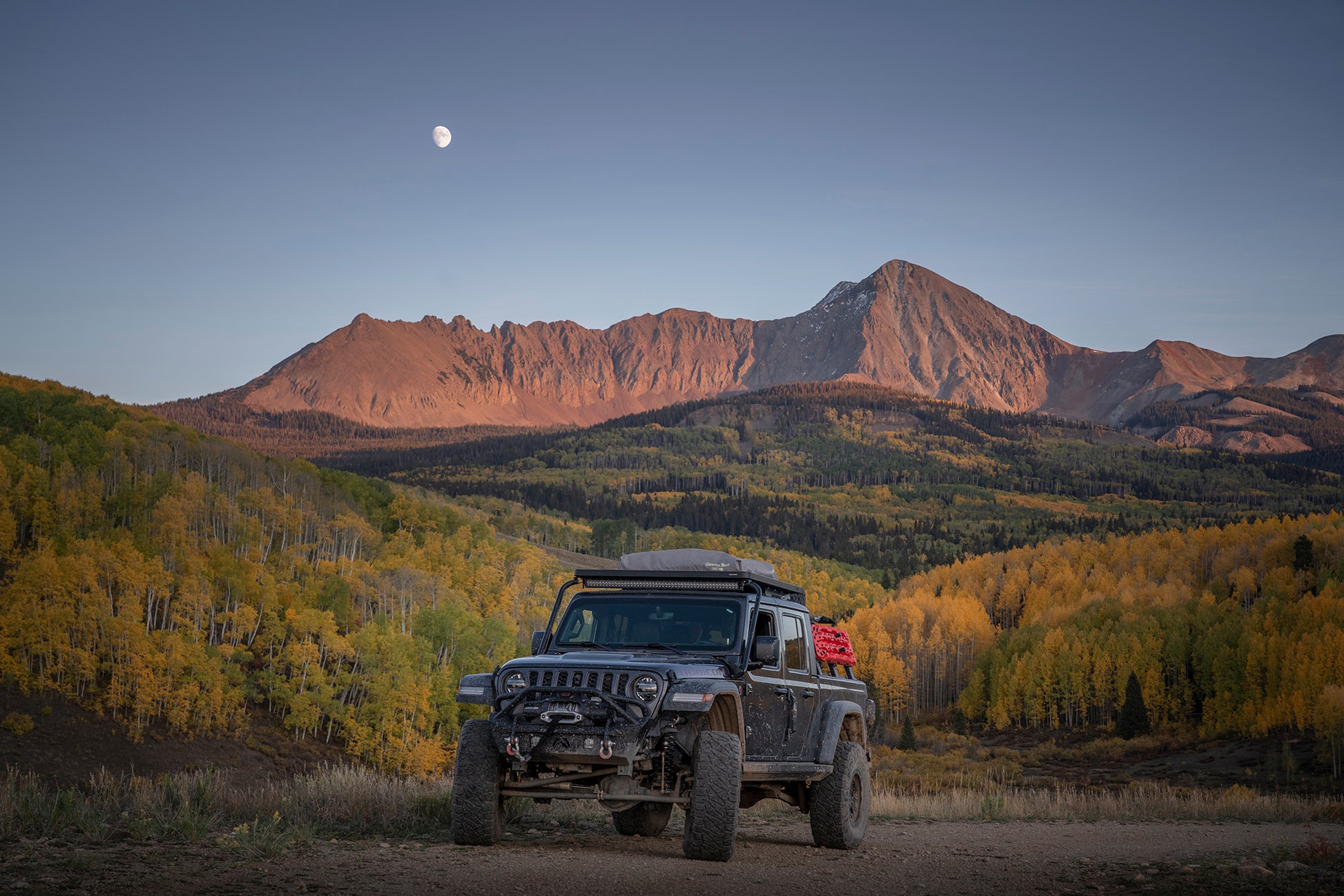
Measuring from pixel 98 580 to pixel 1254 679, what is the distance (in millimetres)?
109269

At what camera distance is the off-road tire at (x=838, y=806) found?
1357 cm

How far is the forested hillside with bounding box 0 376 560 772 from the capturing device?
74500 millimetres

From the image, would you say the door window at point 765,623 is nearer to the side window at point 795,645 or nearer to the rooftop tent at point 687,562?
the side window at point 795,645

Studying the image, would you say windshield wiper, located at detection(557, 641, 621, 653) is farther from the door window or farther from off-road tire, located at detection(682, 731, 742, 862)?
off-road tire, located at detection(682, 731, 742, 862)

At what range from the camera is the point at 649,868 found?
10.5 m

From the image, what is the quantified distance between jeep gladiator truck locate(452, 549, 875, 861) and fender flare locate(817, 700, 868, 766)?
2cm

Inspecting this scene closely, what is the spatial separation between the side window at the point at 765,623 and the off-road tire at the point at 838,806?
211 cm

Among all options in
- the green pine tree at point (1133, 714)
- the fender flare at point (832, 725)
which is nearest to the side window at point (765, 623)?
Answer: the fender flare at point (832, 725)

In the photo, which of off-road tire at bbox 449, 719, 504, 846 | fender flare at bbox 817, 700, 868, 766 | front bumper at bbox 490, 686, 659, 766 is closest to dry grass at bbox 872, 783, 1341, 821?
fender flare at bbox 817, 700, 868, 766

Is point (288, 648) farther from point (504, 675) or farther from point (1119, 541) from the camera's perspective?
point (1119, 541)

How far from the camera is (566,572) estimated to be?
443 ft

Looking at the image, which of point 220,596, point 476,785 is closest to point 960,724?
point 220,596

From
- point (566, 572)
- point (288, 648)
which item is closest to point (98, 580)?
point (288, 648)

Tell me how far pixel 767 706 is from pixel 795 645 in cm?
161
